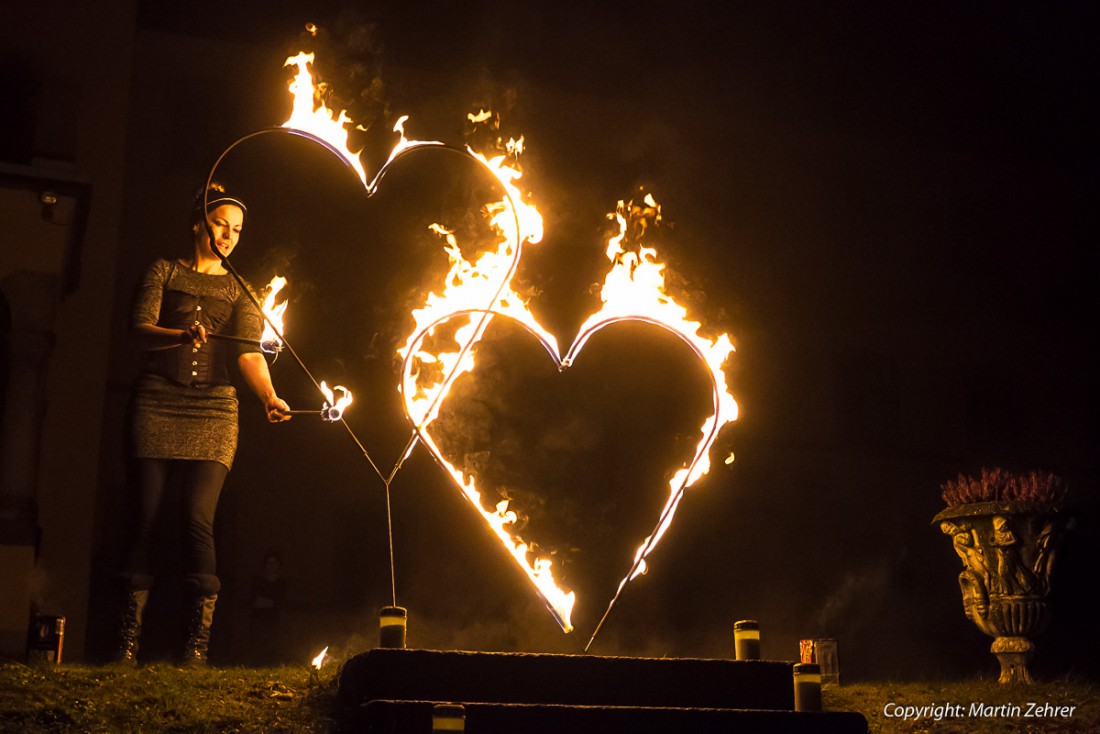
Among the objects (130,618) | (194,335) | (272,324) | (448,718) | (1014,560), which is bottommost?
(448,718)

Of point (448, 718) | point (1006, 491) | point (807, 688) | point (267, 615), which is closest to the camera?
point (448, 718)

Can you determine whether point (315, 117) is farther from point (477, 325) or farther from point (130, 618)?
point (130, 618)

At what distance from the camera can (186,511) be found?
23.8ft

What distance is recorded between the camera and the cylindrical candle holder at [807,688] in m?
6.49

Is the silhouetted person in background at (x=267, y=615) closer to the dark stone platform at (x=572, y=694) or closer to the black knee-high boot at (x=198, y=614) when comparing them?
the black knee-high boot at (x=198, y=614)

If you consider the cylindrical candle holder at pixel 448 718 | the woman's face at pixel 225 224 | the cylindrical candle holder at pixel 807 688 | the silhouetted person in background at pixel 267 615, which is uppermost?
the woman's face at pixel 225 224

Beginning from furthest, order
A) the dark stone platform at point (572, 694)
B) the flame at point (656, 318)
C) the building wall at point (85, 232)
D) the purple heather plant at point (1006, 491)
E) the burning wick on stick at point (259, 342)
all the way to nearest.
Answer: the building wall at point (85, 232) < the purple heather plant at point (1006, 491) < the flame at point (656, 318) < the burning wick on stick at point (259, 342) < the dark stone platform at point (572, 694)

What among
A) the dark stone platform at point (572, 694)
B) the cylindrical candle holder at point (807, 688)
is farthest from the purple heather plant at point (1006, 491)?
the dark stone platform at point (572, 694)

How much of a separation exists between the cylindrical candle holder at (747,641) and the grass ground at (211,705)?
3.52 feet

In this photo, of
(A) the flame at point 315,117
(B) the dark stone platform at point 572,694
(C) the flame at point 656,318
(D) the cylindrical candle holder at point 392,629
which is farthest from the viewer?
(A) the flame at point 315,117

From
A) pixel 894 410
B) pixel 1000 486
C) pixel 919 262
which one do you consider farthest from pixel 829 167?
pixel 1000 486

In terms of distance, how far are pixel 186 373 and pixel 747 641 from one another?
387 cm

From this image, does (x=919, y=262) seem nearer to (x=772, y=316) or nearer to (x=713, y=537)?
(x=772, y=316)

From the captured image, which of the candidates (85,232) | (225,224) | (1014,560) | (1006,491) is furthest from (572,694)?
(85,232)
